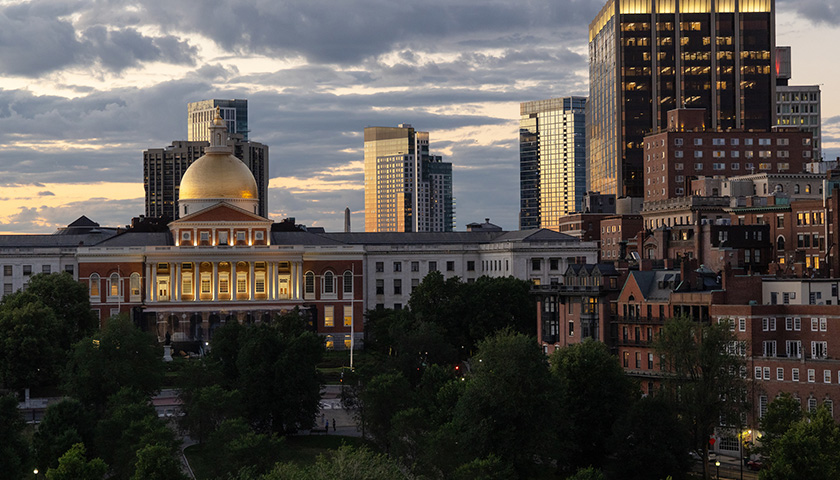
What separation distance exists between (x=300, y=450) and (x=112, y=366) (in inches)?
852

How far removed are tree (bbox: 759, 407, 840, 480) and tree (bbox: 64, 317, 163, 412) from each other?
198ft

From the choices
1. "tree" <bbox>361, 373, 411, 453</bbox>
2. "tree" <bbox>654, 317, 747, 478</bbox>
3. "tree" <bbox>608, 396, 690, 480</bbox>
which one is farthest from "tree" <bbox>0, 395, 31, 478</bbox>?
"tree" <bbox>654, 317, 747, 478</bbox>

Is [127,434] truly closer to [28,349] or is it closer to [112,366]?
[112,366]

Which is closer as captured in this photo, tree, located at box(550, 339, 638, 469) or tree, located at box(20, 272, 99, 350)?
tree, located at box(550, 339, 638, 469)

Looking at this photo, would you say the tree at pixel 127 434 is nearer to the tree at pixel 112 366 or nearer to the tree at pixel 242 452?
the tree at pixel 242 452

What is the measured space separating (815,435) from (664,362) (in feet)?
78.8

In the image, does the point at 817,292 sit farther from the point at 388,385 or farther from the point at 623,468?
the point at 388,385

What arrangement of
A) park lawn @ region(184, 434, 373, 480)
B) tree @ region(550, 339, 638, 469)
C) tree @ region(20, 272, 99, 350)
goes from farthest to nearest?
tree @ region(20, 272, 99, 350), tree @ region(550, 339, 638, 469), park lawn @ region(184, 434, 373, 480)

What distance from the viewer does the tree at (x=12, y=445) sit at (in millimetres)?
100000

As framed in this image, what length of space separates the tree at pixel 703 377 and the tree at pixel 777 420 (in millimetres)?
4645

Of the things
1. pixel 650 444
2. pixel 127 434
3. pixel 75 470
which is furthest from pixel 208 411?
pixel 650 444

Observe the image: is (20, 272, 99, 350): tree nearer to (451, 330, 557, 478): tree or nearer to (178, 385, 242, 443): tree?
(178, 385, 242, 443): tree

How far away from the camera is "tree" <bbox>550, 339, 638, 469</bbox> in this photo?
115m

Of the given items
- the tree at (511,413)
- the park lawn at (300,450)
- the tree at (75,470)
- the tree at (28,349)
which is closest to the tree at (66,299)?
the tree at (28,349)
